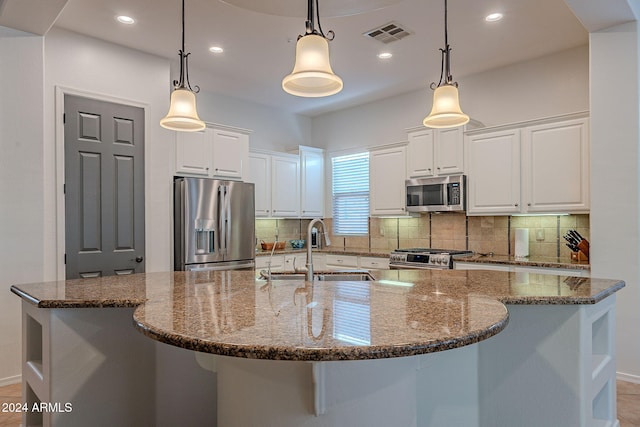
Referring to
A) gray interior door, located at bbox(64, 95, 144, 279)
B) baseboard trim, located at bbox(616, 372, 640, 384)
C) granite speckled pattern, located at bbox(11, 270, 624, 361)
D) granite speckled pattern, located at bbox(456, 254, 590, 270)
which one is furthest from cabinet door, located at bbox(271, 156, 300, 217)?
baseboard trim, located at bbox(616, 372, 640, 384)

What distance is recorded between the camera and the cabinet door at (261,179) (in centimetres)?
538

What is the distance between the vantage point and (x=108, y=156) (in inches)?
148

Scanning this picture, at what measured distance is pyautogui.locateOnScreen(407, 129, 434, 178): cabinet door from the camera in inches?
188

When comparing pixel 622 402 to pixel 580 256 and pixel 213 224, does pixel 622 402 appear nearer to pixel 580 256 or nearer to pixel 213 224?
pixel 580 256

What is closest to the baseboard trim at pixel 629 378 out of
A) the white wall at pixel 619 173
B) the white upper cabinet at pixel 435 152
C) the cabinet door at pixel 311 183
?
the white wall at pixel 619 173

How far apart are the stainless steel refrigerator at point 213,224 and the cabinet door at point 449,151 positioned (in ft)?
7.16

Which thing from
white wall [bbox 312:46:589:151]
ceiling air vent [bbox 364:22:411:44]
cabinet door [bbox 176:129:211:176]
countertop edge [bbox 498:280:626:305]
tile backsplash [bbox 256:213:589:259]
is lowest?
countertop edge [bbox 498:280:626:305]

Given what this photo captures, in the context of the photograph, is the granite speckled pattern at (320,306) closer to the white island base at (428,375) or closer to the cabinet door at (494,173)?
the white island base at (428,375)

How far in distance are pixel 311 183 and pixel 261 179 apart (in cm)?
92

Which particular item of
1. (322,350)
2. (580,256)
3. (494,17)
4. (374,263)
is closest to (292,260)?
(374,263)

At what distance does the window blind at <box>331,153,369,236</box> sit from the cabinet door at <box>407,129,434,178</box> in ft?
3.17

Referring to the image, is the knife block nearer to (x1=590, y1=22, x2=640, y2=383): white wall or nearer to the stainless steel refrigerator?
(x1=590, y1=22, x2=640, y2=383): white wall

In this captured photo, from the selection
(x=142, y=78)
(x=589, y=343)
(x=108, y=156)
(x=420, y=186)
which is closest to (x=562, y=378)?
(x=589, y=343)

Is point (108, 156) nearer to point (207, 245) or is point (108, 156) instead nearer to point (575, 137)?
point (207, 245)
